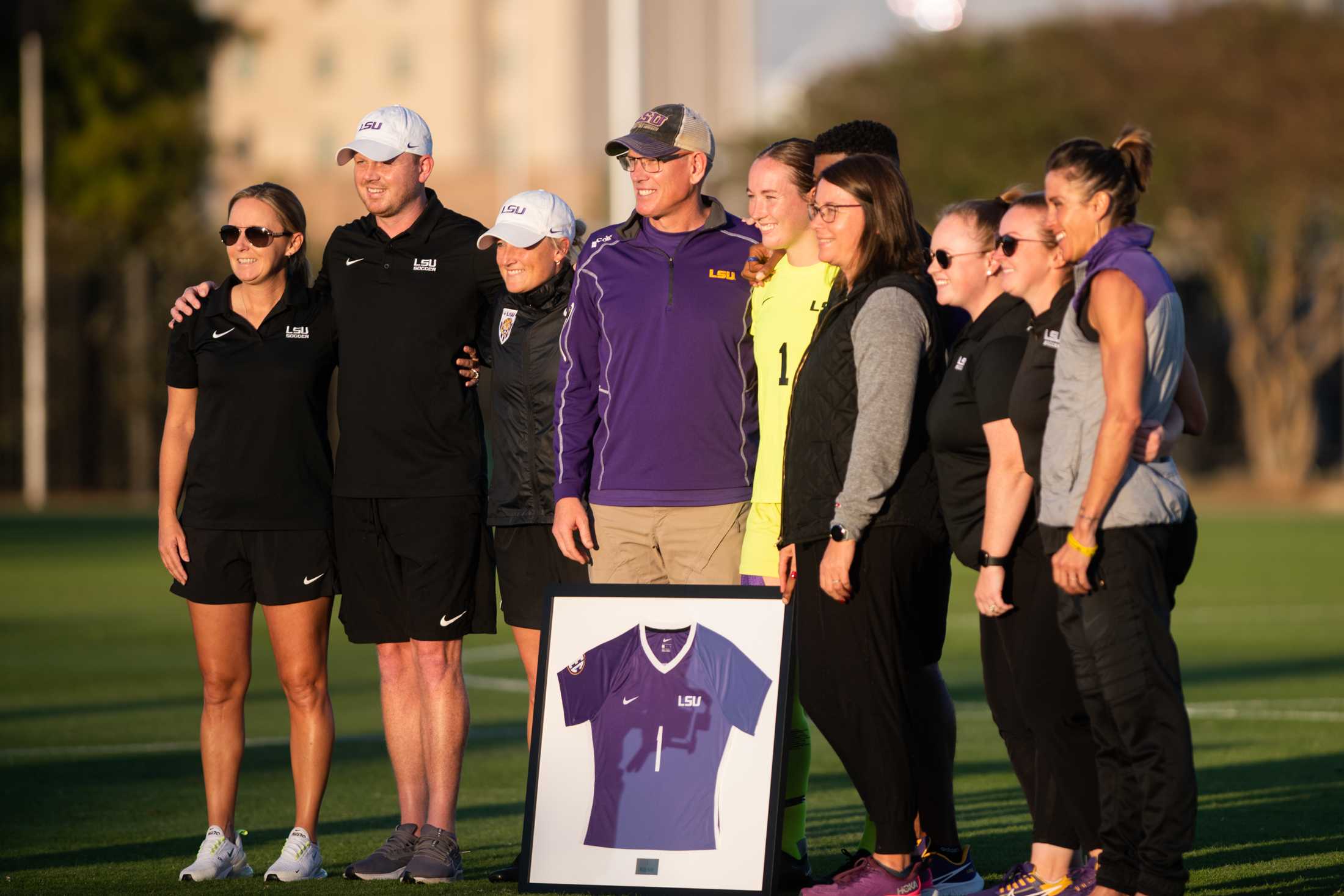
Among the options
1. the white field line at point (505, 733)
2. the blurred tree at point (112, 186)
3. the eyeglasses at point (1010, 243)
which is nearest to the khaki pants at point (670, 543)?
the eyeglasses at point (1010, 243)

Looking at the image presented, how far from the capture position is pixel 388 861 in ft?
22.7

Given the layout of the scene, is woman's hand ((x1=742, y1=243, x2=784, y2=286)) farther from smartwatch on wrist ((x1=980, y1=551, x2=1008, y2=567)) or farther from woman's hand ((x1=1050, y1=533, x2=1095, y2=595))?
woman's hand ((x1=1050, y1=533, x2=1095, y2=595))

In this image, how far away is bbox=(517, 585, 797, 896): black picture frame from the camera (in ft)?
20.8

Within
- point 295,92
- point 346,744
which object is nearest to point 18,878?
point 346,744

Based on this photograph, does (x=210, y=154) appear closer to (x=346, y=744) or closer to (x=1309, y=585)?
(x=1309, y=585)

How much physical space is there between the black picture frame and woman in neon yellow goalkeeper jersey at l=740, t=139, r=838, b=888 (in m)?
0.25

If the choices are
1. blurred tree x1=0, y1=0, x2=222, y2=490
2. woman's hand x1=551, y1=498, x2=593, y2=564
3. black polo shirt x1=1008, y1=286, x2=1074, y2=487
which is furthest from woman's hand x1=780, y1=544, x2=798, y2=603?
blurred tree x1=0, y1=0, x2=222, y2=490

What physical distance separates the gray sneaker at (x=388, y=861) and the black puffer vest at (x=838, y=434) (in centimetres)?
174

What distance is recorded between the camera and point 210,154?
1731 inches

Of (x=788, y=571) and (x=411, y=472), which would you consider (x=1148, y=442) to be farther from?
(x=411, y=472)

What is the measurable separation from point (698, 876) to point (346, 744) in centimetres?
487

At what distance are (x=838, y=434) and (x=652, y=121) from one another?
1378 mm

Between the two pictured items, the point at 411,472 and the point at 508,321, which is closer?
the point at 411,472

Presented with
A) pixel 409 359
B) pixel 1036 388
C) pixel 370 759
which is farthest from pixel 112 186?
pixel 1036 388
